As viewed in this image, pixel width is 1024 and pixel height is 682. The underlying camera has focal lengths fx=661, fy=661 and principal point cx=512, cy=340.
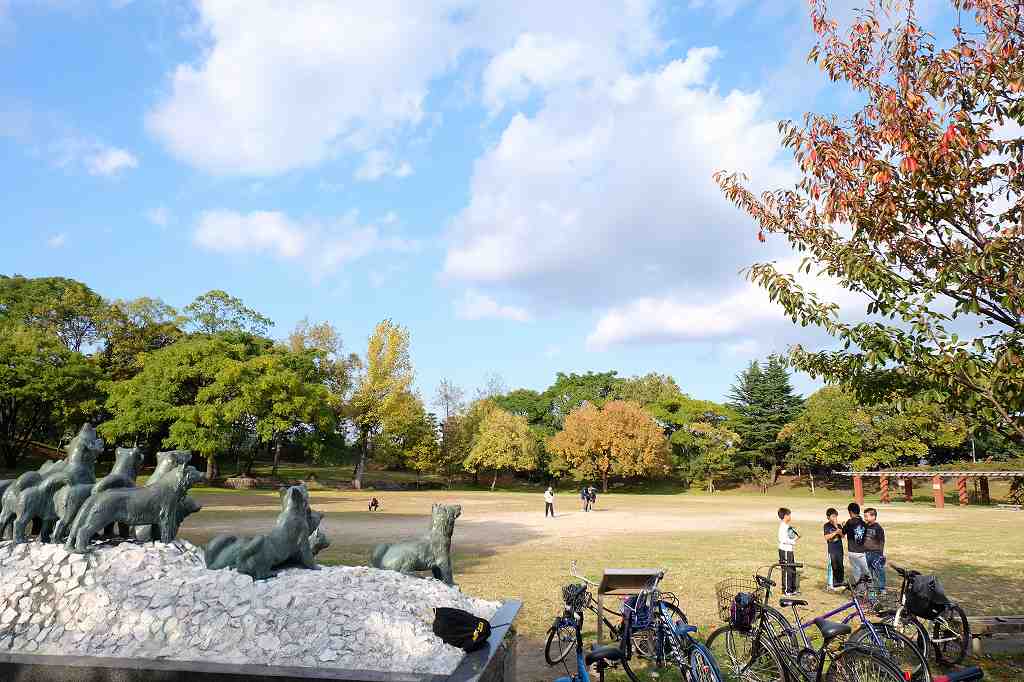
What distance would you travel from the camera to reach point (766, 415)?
58.8 meters

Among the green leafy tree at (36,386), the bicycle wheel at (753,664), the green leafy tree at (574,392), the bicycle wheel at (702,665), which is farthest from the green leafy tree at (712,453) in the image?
the bicycle wheel at (702,665)

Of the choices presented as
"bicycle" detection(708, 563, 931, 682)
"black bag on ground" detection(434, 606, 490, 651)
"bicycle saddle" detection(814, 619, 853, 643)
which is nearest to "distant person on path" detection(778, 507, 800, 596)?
"bicycle" detection(708, 563, 931, 682)

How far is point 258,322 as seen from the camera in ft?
167

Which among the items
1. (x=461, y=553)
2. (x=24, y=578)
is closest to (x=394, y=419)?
(x=461, y=553)

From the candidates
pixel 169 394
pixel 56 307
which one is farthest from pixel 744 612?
pixel 56 307

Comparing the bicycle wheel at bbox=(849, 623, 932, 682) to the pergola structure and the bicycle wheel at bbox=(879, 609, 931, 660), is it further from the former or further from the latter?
the pergola structure

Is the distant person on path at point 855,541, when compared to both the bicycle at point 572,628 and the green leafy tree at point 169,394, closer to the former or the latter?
the bicycle at point 572,628

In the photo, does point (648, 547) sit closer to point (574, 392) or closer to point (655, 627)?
point (655, 627)

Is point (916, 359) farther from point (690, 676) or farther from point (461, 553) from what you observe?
point (461, 553)

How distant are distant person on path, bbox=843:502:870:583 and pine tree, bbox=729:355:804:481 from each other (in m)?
48.9

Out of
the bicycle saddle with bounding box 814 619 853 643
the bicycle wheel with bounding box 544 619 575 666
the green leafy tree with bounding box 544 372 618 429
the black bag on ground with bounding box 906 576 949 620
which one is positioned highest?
the green leafy tree with bounding box 544 372 618 429

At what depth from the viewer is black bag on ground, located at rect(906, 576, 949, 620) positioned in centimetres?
619

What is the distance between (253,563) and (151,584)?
2.28 feet

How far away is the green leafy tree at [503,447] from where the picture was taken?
50.0 meters
